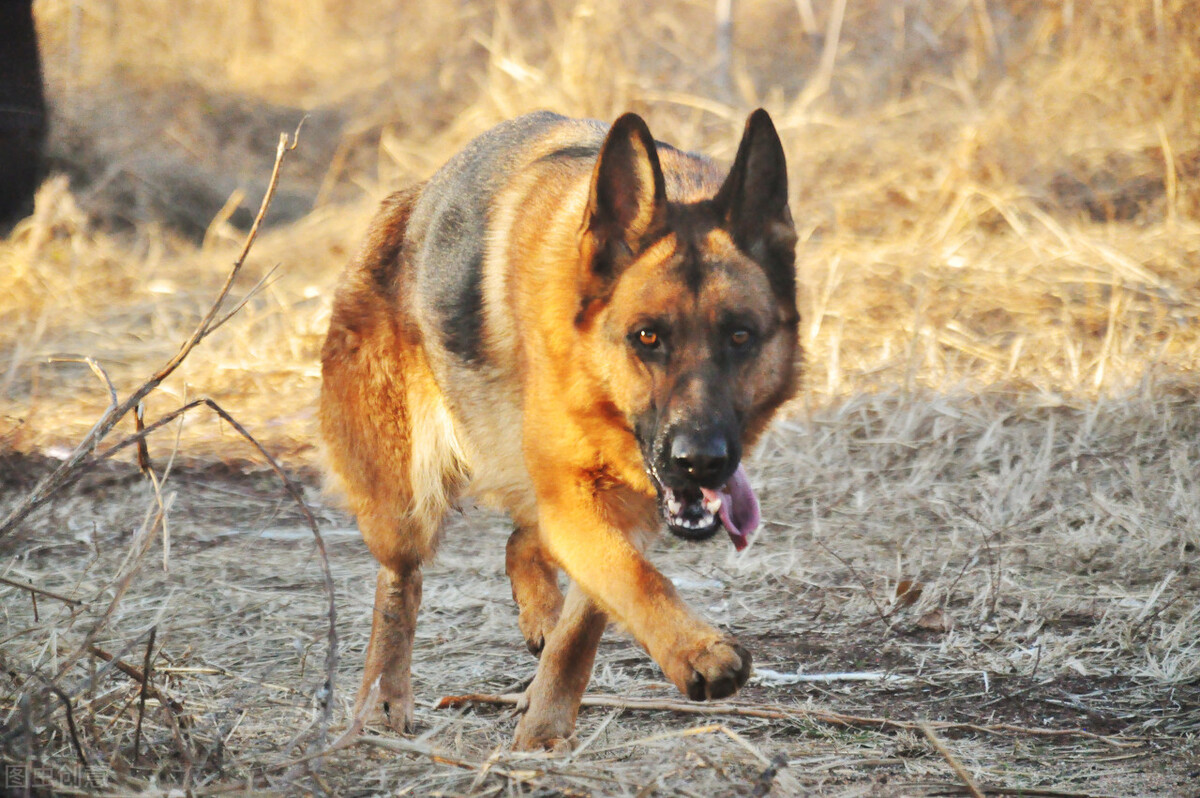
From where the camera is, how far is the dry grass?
10.8 ft

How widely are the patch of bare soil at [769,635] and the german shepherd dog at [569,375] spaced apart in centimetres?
37

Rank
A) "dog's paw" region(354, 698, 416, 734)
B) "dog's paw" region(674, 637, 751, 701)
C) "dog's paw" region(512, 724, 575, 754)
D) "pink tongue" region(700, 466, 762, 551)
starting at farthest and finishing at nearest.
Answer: "dog's paw" region(354, 698, 416, 734)
"dog's paw" region(512, 724, 575, 754)
"pink tongue" region(700, 466, 762, 551)
"dog's paw" region(674, 637, 751, 701)

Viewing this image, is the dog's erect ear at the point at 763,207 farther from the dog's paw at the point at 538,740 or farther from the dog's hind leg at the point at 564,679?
the dog's paw at the point at 538,740

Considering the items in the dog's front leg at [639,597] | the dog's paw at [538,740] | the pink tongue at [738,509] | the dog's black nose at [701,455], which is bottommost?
the dog's paw at [538,740]

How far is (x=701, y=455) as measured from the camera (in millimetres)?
3053

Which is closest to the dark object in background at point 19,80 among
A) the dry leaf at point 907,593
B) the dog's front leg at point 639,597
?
the dog's front leg at point 639,597

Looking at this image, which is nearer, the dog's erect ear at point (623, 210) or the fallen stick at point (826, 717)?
the dog's erect ear at point (623, 210)

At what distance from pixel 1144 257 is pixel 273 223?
7.52 m

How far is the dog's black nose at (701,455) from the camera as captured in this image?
3.05m

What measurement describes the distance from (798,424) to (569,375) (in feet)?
10.8

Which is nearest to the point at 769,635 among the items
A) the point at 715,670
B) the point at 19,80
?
the point at 715,670

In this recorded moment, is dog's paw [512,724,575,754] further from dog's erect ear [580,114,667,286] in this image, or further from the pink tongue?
dog's erect ear [580,114,667,286]

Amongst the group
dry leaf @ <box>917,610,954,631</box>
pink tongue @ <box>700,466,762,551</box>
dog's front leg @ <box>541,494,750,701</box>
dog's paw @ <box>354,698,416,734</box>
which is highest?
pink tongue @ <box>700,466,762,551</box>

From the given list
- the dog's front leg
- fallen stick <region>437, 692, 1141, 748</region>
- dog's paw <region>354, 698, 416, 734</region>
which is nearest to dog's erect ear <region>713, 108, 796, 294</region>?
the dog's front leg
